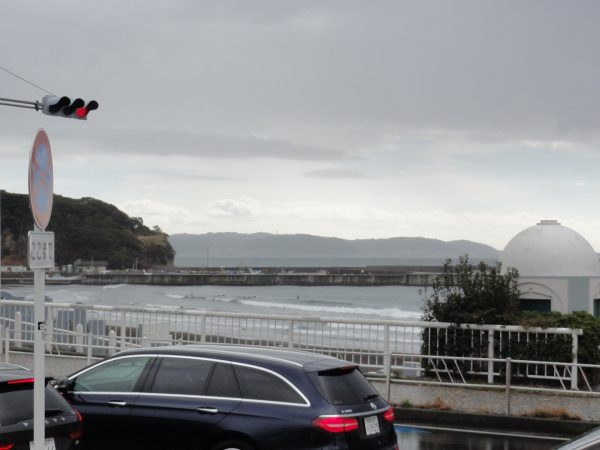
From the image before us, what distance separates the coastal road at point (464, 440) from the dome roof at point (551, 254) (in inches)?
231

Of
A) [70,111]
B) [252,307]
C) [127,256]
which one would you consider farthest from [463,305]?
[127,256]

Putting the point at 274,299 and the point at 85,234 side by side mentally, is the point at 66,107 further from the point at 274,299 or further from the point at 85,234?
the point at 85,234

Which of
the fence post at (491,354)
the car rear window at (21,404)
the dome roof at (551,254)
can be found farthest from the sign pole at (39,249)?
the dome roof at (551,254)

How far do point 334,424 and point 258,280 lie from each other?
133 m

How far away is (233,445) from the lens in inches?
327

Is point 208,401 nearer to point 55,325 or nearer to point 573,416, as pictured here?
point 573,416

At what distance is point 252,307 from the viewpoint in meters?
85.9

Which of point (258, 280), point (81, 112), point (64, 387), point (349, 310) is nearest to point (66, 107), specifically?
point (81, 112)

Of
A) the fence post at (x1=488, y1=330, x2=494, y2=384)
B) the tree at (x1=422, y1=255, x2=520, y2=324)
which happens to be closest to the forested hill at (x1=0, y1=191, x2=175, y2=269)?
the tree at (x1=422, y1=255, x2=520, y2=324)

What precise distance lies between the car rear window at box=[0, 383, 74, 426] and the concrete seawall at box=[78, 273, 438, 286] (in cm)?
12602

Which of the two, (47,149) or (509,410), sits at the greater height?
(47,149)

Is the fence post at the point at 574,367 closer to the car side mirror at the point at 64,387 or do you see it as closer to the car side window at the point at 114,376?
the car side window at the point at 114,376

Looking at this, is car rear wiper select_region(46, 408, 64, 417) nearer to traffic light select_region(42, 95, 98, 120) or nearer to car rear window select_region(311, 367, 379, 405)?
car rear window select_region(311, 367, 379, 405)

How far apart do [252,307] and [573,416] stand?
239 ft
